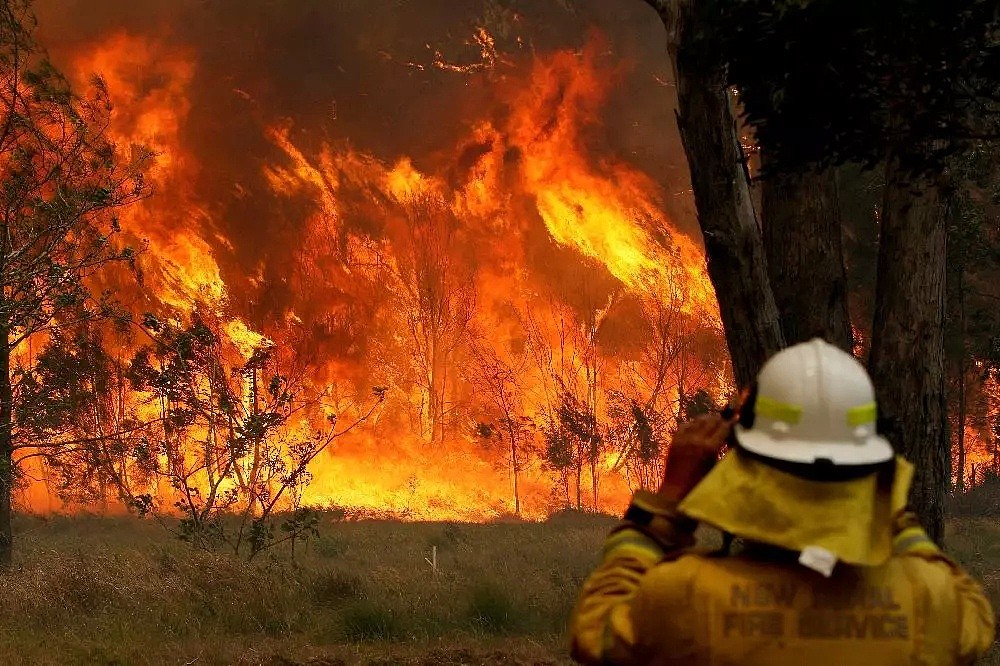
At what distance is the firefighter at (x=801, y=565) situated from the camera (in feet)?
5.90

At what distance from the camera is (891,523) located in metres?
1.85

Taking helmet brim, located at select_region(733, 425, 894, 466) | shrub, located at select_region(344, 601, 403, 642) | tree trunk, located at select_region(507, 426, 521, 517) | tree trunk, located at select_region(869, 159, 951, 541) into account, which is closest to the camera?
helmet brim, located at select_region(733, 425, 894, 466)

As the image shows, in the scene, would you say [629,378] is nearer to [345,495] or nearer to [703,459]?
[345,495]

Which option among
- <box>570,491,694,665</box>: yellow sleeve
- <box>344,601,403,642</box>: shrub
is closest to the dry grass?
<box>344,601,403,642</box>: shrub

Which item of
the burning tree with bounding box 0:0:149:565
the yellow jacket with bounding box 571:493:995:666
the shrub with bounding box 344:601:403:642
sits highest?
the burning tree with bounding box 0:0:149:565

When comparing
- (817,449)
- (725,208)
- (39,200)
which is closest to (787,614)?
(817,449)

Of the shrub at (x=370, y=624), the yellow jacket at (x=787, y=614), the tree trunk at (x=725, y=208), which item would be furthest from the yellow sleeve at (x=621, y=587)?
the shrub at (x=370, y=624)

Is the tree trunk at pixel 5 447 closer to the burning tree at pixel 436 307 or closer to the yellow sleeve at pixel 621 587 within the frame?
the yellow sleeve at pixel 621 587

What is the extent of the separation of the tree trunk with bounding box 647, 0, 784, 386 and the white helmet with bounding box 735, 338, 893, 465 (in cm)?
390

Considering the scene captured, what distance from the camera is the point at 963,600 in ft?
6.41

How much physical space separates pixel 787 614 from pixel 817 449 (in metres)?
0.32

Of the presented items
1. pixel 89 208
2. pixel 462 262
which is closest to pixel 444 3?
pixel 462 262

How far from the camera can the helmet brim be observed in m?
1.80

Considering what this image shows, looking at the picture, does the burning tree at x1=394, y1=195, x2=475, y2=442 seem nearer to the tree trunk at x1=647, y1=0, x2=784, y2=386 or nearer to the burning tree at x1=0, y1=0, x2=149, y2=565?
the burning tree at x1=0, y1=0, x2=149, y2=565
